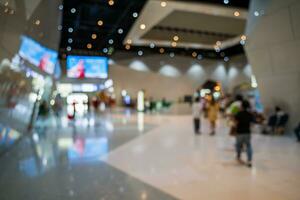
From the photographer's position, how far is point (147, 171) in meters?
7.28

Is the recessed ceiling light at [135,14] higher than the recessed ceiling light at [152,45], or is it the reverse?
the recessed ceiling light at [152,45]

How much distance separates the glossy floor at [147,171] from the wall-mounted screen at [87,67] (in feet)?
83.2

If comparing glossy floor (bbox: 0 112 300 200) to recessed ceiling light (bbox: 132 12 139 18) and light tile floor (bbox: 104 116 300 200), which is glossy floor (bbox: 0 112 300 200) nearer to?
light tile floor (bbox: 104 116 300 200)

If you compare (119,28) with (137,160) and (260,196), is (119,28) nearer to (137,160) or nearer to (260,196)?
(137,160)

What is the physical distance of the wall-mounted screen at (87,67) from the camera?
1422 inches

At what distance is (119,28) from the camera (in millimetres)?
23516

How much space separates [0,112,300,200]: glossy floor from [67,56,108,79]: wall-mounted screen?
25351 mm

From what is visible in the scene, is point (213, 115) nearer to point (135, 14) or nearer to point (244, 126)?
point (244, 126)

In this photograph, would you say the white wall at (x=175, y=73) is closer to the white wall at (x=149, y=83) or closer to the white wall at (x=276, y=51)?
the white wall at (x=149, y=83)

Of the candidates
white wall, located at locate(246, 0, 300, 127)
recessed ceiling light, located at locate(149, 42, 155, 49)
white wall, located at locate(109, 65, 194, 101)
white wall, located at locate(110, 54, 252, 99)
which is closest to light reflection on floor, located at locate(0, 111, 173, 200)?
white wall, located at locate(246, 0, 300, 127)

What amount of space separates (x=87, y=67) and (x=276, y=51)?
2678cm

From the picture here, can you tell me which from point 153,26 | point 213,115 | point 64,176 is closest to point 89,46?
point 153,26

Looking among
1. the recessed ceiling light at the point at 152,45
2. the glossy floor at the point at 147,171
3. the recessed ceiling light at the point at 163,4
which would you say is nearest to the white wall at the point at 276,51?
the glossy floor at the point at 147,171

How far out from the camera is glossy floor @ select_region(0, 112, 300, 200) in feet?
18.3
